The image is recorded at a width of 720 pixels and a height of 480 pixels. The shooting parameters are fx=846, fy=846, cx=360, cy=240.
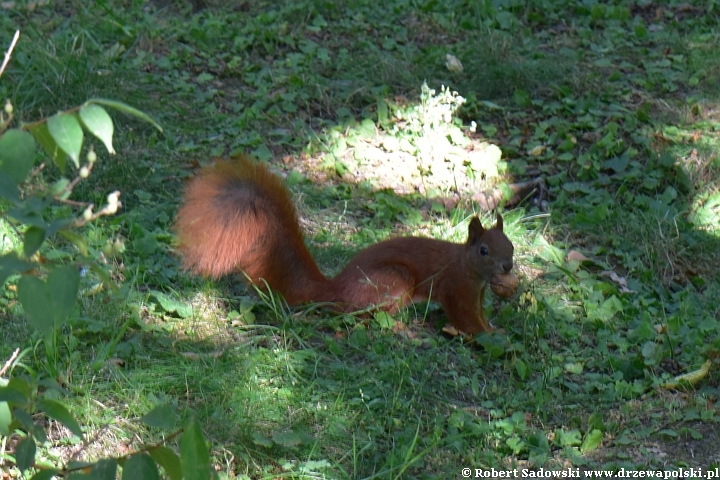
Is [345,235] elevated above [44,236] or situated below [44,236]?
below

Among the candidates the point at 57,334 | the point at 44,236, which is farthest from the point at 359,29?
the point at 44,236

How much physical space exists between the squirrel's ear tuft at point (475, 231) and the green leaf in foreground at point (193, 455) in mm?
2249

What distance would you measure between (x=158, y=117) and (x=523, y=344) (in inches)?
85.3

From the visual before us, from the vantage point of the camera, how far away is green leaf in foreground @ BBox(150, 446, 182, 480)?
104cm

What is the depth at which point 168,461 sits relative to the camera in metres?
1.05

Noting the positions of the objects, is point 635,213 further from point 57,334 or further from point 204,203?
point 57,334

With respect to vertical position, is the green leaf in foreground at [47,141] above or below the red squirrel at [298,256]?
above

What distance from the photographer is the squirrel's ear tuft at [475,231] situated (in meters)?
3.15

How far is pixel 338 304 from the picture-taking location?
302 centimetres

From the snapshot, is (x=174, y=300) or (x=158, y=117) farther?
(x=158, y=117)

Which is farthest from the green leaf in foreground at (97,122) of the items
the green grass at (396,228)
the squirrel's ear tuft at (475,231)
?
the squirrel's ear tuft at (475,231)

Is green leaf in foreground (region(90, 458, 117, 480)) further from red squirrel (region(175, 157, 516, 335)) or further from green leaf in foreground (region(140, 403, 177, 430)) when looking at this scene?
red squirrel (region(175, 157, 516, 335))

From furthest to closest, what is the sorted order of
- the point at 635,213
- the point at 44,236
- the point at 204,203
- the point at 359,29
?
the point at 359,29, the point at 635,213, the point at 204,203, the point at 44,236

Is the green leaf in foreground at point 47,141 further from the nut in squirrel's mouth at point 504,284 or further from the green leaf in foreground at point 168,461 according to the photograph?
the nut in squirrel's mouth at point 504,284
